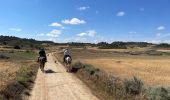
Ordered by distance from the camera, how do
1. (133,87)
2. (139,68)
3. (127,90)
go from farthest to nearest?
(139,68) < (127,90) < (133,87)

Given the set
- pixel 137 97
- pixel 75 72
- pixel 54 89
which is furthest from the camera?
pixel 75 72

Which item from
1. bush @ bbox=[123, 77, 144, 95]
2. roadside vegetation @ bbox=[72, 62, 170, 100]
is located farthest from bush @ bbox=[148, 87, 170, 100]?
bush @ bbox=[123, 77, 144, 95]

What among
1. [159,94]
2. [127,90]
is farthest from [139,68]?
[159,94]

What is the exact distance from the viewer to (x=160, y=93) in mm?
12883

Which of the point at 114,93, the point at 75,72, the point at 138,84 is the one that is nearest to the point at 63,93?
the point at 114,93

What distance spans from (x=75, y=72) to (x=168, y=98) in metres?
19.2

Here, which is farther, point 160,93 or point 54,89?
point 54,89

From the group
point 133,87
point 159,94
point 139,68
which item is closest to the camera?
point 159,94

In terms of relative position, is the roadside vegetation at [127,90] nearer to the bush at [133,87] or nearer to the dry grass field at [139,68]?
the bush at [133,87]

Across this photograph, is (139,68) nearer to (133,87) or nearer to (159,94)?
(133,87)

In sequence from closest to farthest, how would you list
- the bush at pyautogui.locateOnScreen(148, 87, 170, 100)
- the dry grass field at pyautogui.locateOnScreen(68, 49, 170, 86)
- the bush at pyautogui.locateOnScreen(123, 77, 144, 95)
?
the bush at pyautogui.locateOnScreen(148, 87, 170, 100)
the bush at pyautogui.locateOnScreen(123, 77, 144, 95)
the dry grass field at pyautogui.locateOnScreen(68, 49, 170, 86)

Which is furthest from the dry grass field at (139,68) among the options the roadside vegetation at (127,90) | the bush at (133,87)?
the bush at (133,87)

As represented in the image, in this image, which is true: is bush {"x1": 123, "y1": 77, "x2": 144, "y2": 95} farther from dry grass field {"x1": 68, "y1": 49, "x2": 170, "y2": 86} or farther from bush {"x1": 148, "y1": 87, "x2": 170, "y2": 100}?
dry grass field {"x1": 68, "y1": 49, "x2": 170, "y2": 86}

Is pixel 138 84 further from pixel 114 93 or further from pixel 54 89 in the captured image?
pixel 54 89
